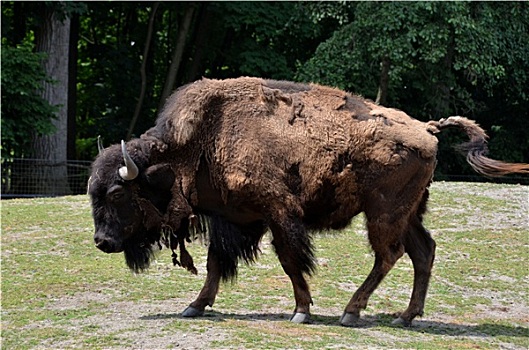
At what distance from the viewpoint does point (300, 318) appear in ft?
27.1

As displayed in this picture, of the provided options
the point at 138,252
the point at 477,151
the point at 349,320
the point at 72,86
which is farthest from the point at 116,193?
the point at 72,86

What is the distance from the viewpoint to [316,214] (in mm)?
8508

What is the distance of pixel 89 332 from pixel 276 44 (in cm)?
2047

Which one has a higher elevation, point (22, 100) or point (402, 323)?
point (22, 100)

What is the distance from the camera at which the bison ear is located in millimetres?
8352

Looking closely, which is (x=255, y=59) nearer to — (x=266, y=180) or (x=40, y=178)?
(x=40, y=178)

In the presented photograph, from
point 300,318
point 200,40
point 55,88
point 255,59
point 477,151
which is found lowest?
point 300,318

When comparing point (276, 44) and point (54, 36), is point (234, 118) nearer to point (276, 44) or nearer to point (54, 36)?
point (54, 36)

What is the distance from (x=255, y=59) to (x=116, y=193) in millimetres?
18519

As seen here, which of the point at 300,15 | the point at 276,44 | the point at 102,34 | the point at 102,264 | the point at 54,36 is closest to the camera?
the point at 102,264

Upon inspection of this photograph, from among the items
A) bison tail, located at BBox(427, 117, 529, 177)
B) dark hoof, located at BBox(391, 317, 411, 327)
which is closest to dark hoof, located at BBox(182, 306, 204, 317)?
dark hoof, located at BBox(391, 317, 411, 327)

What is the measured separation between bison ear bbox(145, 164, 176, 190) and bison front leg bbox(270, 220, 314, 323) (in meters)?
1.05

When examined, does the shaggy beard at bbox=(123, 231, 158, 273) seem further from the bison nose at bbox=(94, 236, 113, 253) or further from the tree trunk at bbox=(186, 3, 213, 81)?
the tree trunk at bbox=(186, 3, 213, 81)

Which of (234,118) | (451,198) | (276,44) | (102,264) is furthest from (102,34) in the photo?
(234,118)
